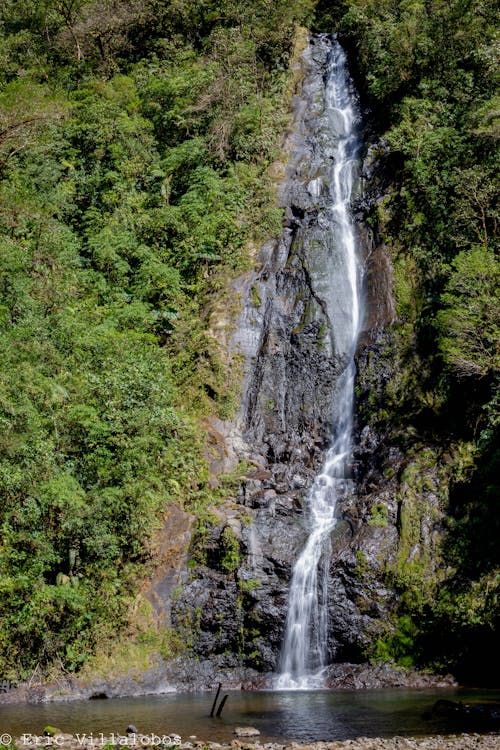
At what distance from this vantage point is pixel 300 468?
64.3 ft

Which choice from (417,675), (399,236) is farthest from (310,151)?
(417,675)

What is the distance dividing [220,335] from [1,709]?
1325 centimetres

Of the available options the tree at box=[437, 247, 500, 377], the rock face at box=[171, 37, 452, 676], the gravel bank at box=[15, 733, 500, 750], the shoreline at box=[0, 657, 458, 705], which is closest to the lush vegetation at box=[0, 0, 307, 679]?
the shoreline at box=[0, 657, 458, 705]

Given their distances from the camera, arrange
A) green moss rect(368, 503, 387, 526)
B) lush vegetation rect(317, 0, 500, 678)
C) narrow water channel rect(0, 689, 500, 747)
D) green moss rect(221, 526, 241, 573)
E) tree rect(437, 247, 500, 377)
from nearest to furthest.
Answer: narrow water channel rect(0, 689, 500, 747) < lush vegetation rect(317, 0, 500, 678) < green moss rect(221, 526, 241, 573) < green moss rect(368, 503, 387, 526) < tree rect(437, 247, 500, 377)

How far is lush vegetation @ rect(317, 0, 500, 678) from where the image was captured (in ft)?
50.4

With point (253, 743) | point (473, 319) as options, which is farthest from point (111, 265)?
point (253, 743)

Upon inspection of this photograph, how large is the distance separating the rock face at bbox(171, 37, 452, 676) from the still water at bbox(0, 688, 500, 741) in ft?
5.72

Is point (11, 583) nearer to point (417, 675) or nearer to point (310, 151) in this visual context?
point (417, 675)

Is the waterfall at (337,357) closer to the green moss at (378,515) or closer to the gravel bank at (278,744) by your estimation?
the green moss at (378,515)

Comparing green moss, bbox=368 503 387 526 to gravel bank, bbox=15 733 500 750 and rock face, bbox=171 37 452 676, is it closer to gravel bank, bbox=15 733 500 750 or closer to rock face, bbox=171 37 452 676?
rock face, bbox=171 37 452 676

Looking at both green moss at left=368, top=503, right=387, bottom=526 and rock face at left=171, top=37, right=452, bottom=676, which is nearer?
rock face at left=171, top=37, right=452, bottom=676

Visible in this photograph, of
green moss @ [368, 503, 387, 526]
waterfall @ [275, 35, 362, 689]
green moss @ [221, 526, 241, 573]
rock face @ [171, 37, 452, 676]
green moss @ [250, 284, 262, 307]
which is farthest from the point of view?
green moss @ [250, 284, 262, 307]

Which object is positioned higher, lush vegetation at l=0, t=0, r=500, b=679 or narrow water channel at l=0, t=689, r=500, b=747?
lush vegetation at l=0, t=0, r=500, b=679

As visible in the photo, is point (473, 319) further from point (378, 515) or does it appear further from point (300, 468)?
point (300, 468)
